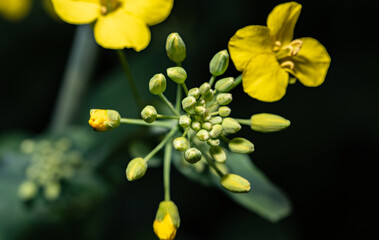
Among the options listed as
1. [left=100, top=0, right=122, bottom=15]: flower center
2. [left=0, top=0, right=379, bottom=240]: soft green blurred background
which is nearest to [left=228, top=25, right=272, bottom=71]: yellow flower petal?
[left=100, top=0, right=122, bottom=15]: flower center

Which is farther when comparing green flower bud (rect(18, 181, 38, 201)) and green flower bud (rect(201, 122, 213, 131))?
green flower bud (rect(18, 181, 38, 201))

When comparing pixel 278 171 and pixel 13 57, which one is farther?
pixel 13 57

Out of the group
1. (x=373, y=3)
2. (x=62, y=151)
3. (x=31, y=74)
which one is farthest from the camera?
(x=31, y=74)

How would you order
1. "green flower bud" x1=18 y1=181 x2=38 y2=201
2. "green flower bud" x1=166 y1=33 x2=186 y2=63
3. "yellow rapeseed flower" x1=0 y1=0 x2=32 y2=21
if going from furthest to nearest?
"yellow rapeseed flower" x1=0 y1=0 x2=32 y2=21, "green flower bud" x1=18 y1=181 x2=38 y2=201, "green flower bud" x1=166 y1=33 x2=186 y2=63

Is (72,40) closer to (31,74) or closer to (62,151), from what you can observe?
(31,74)

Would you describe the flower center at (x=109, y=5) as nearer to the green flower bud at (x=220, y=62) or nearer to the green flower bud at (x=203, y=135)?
the green flower bud at (x=220, y=62)

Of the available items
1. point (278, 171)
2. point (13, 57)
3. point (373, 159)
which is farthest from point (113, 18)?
point (373, 159)

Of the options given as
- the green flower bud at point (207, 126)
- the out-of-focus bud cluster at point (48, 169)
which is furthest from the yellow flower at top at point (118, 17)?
the out-of-focus bud cluster at point (48, 169)

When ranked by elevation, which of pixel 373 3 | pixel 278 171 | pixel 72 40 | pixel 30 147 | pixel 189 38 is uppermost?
pixel 373 3

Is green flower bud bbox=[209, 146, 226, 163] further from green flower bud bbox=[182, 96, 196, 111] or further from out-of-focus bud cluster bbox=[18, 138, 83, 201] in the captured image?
out-of-focus bud cluster bbox=[18, 138, 83, 201]
